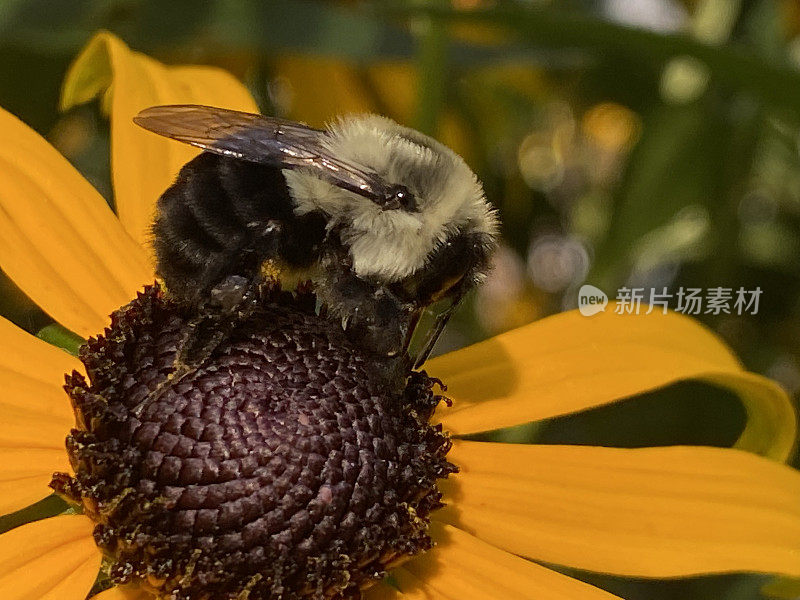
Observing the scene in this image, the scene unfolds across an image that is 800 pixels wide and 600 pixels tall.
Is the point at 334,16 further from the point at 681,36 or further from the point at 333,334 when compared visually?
the point at 333,334

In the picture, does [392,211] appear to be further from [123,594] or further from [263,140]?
[123,594]

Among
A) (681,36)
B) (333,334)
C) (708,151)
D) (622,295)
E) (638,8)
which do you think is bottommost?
(333,334)

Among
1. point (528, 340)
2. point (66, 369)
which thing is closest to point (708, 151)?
point (528, 340)

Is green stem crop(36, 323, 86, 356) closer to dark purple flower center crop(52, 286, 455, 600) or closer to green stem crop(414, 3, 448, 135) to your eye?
dark purple flower center crop(52, 286, 455, 600)

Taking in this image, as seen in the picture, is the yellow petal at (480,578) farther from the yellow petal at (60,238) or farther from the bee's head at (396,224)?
the yellow petal at (60,238)

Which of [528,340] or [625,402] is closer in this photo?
[528,340]

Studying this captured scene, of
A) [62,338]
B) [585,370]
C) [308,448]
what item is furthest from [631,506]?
[62,338]
